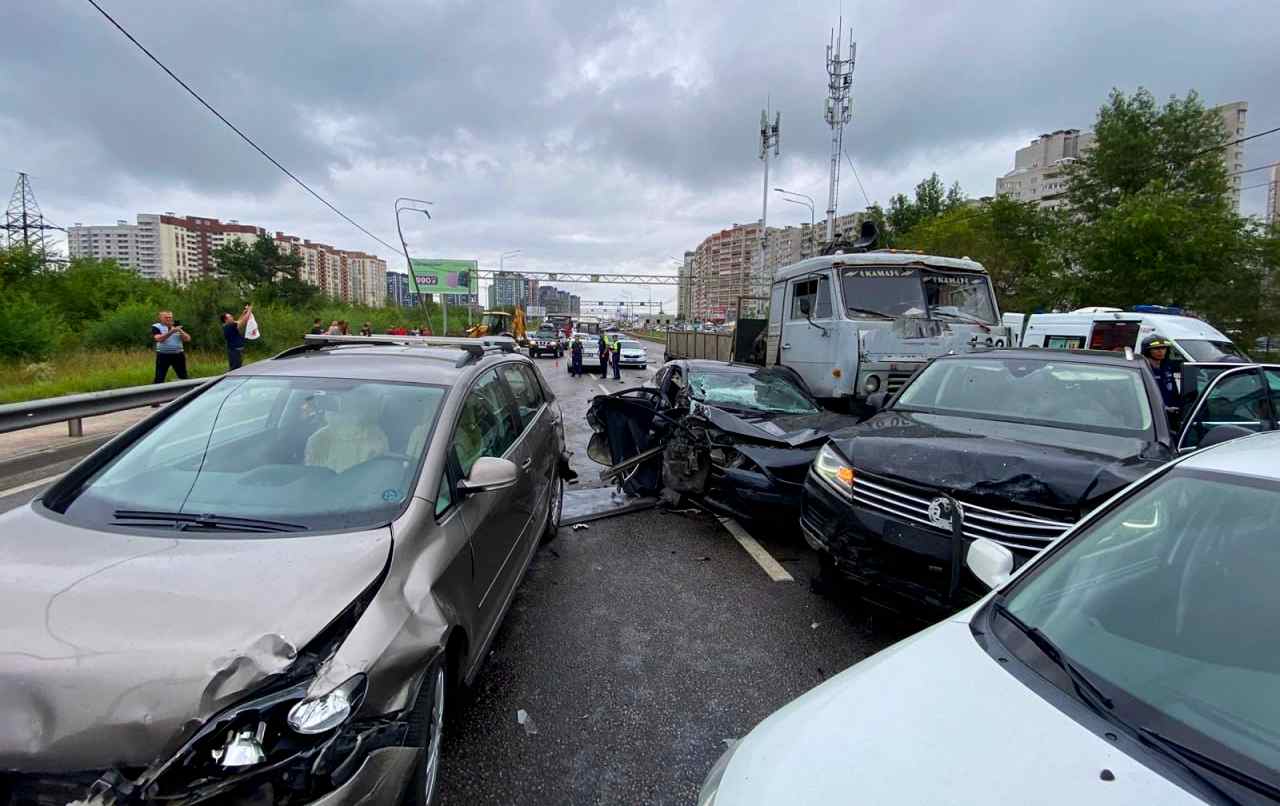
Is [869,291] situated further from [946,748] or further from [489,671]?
[946,748]

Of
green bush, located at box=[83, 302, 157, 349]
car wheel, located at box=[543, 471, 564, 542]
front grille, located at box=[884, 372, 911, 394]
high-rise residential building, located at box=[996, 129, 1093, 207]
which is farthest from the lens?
high-rise residential building, located at box=[996, 129, 1093, 207]

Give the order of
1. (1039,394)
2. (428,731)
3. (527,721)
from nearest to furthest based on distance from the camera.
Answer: (428,731), (527,721), (1039,394)

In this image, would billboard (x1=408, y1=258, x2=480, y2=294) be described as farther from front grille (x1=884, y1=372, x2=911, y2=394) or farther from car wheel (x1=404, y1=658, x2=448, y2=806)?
car wheel (x1=404, y1=658, x2=448, y2=806)

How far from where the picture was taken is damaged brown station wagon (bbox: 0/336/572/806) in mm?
1526

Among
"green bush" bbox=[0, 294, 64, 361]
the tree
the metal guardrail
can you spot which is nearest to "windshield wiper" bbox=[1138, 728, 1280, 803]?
the metal guardrail

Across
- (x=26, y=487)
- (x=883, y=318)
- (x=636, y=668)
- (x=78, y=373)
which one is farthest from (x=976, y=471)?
(x=78, y=373)

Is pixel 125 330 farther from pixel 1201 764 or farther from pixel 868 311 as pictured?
pixel 1201 764

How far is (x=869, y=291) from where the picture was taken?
29.5 ft

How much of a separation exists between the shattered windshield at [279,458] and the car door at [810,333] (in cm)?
687

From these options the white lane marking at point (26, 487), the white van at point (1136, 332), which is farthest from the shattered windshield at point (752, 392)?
the white van at point (1136, 332)

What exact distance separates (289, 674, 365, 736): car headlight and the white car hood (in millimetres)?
1013

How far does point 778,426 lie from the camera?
18.6 feet

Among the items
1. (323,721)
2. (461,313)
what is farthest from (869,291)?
(461,313)

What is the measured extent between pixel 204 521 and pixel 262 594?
25.7 inches
